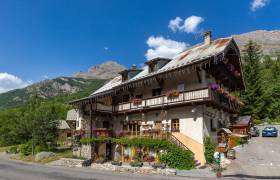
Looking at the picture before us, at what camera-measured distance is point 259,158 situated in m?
23.7

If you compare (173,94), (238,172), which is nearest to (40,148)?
(173,94)

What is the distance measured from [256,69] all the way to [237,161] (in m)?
36.2

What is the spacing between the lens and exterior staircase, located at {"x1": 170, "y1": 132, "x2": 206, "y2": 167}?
24.1 meters

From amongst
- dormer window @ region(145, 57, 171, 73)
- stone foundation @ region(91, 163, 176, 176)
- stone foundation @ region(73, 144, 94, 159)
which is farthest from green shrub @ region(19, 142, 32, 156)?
dormer window @ region(145, 57, 171, 73)

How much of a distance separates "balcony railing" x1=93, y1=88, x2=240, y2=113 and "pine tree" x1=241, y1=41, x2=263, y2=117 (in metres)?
18.3

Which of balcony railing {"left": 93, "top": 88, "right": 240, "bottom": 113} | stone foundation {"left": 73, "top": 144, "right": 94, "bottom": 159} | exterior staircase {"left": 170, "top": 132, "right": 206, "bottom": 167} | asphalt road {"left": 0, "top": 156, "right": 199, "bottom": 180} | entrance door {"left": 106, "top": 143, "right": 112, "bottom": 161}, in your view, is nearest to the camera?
→ asphalt road {"left": 0, "top": 156, "right": 199, "bottom": 180}

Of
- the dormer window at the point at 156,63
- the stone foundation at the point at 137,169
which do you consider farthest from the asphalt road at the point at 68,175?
the dormer window at the point at 156,63

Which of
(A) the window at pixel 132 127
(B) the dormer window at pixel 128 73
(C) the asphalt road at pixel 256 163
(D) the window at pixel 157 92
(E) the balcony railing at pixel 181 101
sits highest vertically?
(B) the dormer window at pixel 128 73

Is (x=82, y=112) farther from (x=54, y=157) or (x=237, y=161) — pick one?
(x=237, y=161)

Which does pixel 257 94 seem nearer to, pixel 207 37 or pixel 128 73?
pixel 207 37

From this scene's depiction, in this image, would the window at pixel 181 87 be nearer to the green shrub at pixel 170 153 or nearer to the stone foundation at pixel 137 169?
the green shrub at pixel 170 153

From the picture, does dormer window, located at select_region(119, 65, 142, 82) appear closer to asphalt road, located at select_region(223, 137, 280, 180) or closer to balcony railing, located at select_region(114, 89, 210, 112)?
balcony railing, located at select_region(114, 89, 210, 112)

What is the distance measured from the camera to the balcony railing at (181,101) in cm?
2384

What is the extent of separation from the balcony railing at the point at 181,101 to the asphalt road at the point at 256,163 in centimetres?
496
